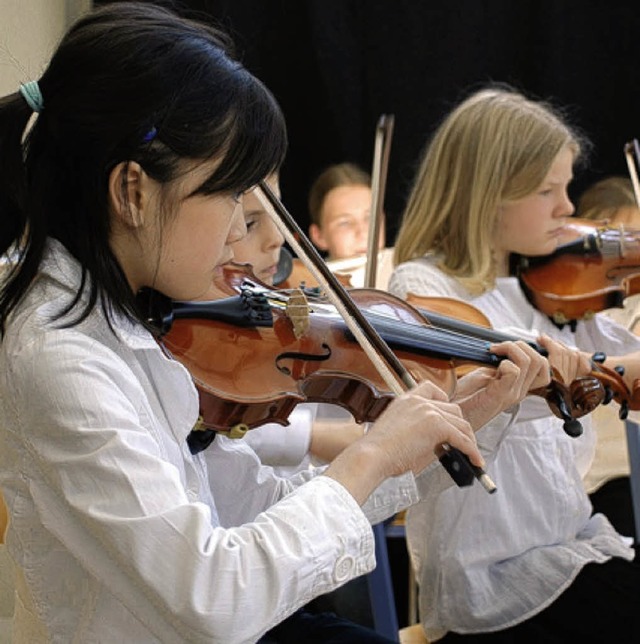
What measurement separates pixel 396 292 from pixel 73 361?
86 centimetres

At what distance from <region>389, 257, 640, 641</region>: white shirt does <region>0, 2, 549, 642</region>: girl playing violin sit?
543 millimetres

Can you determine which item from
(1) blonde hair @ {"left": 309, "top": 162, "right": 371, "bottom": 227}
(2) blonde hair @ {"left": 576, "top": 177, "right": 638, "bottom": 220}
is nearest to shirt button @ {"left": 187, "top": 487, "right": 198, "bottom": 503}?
(2) blonde hair @ {"left": 576, "top": 177, "right": 638, "bottom": 220}

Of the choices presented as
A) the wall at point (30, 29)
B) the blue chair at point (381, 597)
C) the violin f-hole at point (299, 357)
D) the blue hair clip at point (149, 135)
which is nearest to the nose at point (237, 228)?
the blue hair clip at point (149, 135)

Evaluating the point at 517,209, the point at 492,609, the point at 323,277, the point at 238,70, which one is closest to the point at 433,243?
the point at 517,209

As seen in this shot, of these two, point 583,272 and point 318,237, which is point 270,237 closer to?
point 583,272

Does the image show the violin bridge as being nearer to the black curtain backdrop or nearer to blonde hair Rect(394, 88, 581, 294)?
blonde hair Rect(394, 88, 581, 294)

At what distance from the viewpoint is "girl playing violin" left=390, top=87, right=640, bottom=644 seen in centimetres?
142

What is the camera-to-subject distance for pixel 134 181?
93 cm

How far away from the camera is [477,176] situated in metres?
1.72

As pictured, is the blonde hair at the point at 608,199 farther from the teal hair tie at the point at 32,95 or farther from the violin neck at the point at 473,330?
the teal hair tie at the point at 32,95

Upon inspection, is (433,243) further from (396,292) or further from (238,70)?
(238,70)

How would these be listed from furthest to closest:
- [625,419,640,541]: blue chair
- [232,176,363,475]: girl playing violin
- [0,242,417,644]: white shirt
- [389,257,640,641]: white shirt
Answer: [625,419,640,541]: blue chair → [389,257,640,641]: white shirt → [232,176,363,475]: girl playing violin → [0,242,417,644]: white shirt

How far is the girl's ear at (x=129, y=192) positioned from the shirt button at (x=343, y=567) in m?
0.30

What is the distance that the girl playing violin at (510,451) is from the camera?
1424 mm
